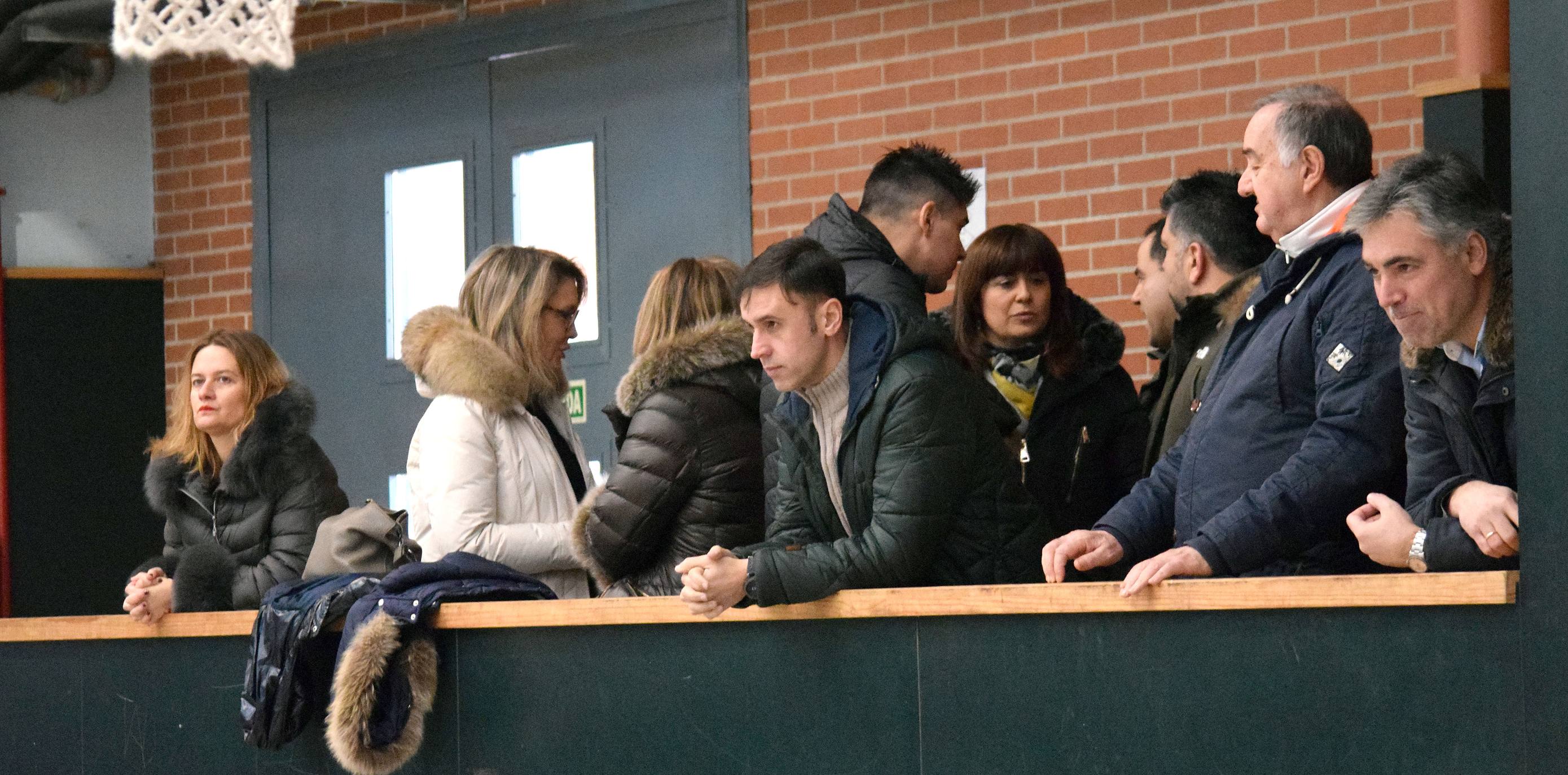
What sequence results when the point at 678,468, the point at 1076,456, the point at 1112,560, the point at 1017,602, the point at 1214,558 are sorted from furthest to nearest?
the point at 1076,456, the point at 678,468, the point at 1112,560, the point at 1017,602, the point at 1214,558

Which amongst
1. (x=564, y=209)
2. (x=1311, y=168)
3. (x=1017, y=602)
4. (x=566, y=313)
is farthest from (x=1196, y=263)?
(x=564, y=209)

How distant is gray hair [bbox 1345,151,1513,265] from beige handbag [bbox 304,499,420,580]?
231cm

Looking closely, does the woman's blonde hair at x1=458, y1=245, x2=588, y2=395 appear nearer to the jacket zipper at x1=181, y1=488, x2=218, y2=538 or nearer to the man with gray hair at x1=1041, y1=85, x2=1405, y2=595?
the jacket zipper at x1=181, y1=488, x2=218, y2=538

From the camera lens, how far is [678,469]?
4086 millimetres

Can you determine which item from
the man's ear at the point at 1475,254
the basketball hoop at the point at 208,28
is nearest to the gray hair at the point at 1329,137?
the man's ear at the point at 1475,254

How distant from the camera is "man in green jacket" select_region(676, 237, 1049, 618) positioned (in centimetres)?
351

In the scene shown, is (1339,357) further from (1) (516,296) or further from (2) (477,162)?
(2) (477,162)

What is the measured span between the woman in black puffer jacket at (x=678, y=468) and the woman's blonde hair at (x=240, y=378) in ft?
4.01

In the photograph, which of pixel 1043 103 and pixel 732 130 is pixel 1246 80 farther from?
pixel 732 130

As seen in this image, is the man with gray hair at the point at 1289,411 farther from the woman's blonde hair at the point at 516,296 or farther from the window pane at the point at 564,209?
the window pane at the point at 564,209

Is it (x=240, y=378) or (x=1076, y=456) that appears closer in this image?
(x=1076, y=456)

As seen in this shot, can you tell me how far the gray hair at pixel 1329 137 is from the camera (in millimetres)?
3525

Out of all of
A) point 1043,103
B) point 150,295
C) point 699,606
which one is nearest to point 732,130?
point 1043,103

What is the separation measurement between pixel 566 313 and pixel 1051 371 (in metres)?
1.16
